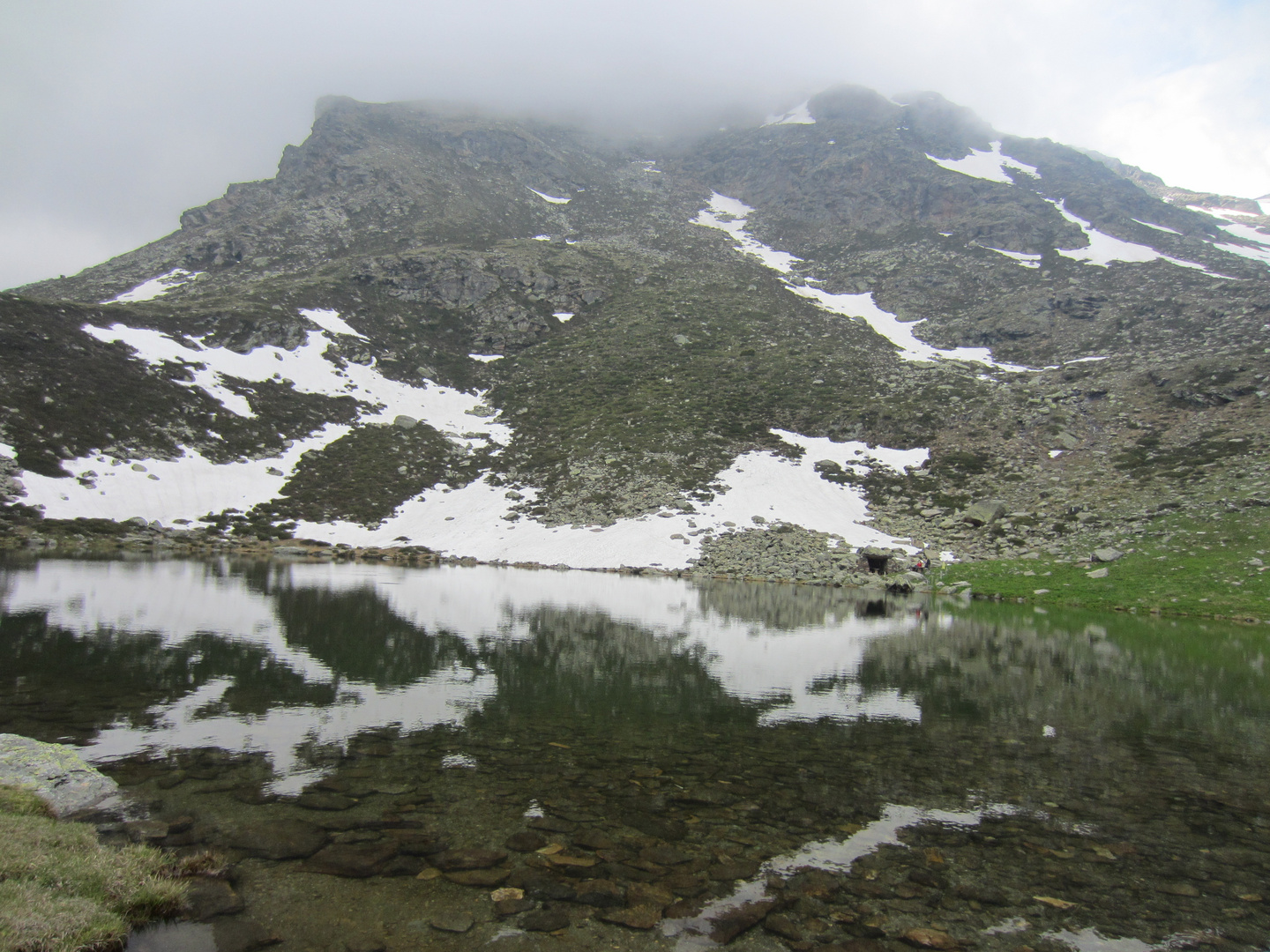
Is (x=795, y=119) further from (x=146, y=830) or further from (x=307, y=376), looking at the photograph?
(x=146, y=830)

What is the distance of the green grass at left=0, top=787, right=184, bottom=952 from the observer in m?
4.97

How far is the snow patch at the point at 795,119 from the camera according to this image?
184775 mm

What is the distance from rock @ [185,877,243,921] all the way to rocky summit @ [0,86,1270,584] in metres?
45.3

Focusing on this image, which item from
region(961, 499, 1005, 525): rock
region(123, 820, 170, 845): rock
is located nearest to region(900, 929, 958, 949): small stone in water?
region(123, 820, 170, 845): rock

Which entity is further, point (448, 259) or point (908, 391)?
point (448, 259)

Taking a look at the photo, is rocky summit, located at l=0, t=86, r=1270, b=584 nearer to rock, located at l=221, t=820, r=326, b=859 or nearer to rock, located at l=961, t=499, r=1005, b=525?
rock, located at l=961, t=499, r=1005, b=525

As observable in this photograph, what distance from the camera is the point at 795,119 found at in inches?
7554

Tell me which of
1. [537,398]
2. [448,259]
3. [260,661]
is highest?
[448,259]

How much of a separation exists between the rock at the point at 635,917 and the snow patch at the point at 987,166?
17731cm

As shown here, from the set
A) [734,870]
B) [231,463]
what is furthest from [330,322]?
[734,870]

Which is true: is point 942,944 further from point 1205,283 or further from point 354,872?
point 1205,283

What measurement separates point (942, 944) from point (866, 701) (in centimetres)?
1035

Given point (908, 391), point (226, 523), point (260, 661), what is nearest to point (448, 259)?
point (226, 523)

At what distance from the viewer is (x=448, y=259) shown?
106750mm
